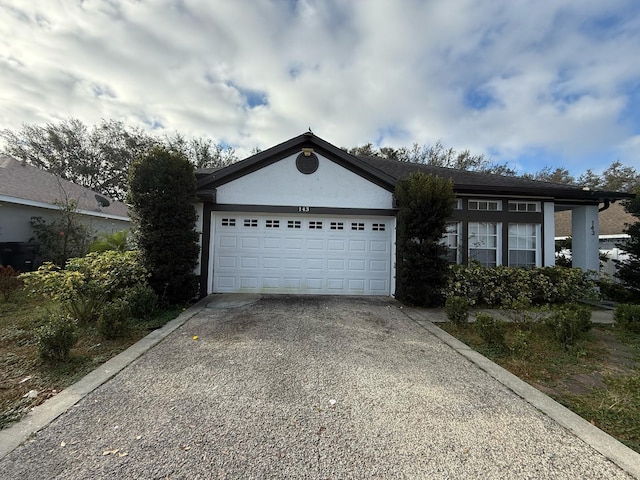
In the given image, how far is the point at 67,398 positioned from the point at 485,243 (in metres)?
9.31

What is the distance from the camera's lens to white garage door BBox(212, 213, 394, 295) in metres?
7.94

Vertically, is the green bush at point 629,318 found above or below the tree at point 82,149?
below

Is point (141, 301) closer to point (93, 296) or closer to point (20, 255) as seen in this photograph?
point (93, 296)

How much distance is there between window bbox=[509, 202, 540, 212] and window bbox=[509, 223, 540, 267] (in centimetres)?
41

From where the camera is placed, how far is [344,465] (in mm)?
2008

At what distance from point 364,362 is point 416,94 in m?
9.43

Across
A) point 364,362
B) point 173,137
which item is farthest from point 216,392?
point 173,137

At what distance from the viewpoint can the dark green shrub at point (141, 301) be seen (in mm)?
5336

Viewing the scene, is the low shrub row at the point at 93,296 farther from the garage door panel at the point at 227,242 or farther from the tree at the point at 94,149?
the tree at the point at 94,149

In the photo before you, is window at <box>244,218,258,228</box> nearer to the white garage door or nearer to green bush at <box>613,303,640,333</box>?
the white garage door

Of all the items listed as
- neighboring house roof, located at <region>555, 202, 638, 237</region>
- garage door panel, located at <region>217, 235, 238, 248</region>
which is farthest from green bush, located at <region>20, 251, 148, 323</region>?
neighboring house roof, located at <region>555, 202, 638, 237</region>

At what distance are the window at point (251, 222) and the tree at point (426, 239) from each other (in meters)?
3.95

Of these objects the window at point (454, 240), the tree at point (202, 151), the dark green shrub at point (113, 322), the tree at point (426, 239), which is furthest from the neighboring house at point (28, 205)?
the window at point (454, 240)

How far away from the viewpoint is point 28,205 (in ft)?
32.0
